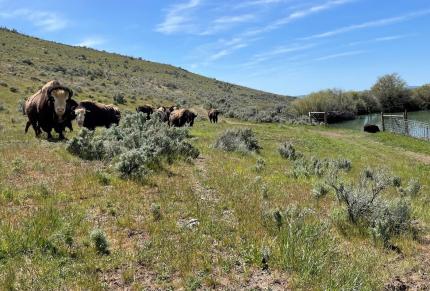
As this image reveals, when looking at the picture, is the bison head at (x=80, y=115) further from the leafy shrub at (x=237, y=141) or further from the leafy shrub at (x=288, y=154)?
the leafy shrub at (x=288, y=154)

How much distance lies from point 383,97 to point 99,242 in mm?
78764

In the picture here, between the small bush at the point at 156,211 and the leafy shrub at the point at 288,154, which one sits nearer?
the small bush at the point at 156,211

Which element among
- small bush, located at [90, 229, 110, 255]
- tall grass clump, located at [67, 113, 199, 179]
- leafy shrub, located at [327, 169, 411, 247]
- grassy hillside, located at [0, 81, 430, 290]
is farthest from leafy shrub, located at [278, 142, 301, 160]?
small bush, located at [90, 229, 110, 255]

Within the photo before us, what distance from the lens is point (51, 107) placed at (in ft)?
50.1

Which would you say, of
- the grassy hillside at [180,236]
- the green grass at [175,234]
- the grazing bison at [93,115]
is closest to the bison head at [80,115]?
the grazing bison at [93,115]

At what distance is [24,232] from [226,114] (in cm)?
4726

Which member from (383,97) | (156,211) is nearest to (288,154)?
(156,211)

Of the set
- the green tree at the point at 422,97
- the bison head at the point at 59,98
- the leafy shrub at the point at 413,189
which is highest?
the green tree at the point at 422,97

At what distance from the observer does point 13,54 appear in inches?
2297

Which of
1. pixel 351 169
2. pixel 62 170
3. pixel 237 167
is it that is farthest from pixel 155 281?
pixel 351 169

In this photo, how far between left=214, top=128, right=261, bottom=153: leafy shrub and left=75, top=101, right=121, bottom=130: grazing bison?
5501 mm

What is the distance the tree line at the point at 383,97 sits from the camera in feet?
240

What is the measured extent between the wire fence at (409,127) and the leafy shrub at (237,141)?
1868cm

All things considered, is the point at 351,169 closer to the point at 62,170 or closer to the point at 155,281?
the point at 62,170
